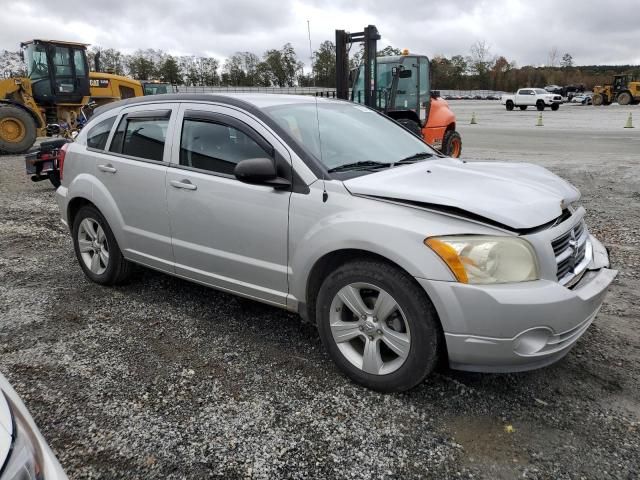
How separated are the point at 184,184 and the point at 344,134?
120 centimetres

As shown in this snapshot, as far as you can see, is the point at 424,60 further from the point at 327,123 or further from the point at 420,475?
the point at 420,475

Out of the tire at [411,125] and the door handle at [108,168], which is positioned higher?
the tire at [411,125]

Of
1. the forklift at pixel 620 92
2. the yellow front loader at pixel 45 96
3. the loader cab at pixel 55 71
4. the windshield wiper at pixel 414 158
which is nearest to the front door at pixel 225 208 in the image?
the windshield wiper at pixel 414 158

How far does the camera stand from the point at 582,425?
8.61 feet

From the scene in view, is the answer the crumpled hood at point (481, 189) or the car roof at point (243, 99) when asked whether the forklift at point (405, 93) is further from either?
the crumpled hood at point (481, 189)

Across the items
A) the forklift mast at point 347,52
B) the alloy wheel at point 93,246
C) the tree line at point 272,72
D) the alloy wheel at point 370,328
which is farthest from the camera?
the tree line at point 272,72

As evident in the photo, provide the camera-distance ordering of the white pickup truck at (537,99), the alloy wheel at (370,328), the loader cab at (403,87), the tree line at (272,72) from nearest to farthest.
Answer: the alloy wheel at (370,328) → the loader cab at (403,87) → the white pickup truck at (537,99) → the tree line at (272,72)

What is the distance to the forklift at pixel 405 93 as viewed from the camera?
1155 cm

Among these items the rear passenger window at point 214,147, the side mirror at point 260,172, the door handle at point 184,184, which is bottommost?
the door handle at point 184,184

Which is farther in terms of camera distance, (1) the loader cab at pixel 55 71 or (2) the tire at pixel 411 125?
(1) the loader cab at pixel 55 71

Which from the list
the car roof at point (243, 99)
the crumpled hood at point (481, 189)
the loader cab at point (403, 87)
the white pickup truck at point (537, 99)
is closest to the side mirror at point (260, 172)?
the crumpled hood at point (481, 189)

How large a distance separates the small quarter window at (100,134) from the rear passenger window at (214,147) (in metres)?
1.06

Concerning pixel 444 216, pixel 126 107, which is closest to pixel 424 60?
pixel 126 107

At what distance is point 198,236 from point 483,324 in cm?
206
